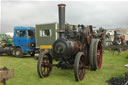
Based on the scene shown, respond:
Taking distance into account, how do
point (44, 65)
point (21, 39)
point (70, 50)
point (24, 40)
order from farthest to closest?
point (21, 39) → point (24, 40) → point (44, 65) → point (70, 50)

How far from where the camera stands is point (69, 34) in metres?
5.68

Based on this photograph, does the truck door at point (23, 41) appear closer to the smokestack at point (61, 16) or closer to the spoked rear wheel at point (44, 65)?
the spoked rear wheel at point (44, 65)

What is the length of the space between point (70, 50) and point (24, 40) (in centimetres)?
695

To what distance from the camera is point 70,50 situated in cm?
512

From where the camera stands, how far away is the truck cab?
444 inches

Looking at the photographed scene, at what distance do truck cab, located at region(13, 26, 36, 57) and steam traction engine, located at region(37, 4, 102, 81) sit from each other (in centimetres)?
581

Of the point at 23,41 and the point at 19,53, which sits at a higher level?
the point at 23,41

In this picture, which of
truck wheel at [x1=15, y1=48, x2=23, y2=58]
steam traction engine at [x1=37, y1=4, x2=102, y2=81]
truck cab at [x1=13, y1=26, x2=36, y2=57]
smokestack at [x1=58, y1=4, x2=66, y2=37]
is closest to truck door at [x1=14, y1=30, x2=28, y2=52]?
truck cab at [x1=13, y1=26, x2=36, y2=57]

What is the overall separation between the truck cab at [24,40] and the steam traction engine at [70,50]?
5812 millimetres

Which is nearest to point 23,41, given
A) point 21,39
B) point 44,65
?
point 21,39

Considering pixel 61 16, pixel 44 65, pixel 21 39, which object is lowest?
pixel 44 65

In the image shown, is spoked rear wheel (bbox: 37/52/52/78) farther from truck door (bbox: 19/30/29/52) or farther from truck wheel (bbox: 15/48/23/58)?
truck wheel (bbox: 15/48/23/58)

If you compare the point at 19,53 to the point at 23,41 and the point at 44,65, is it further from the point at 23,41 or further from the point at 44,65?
the point at 44,65

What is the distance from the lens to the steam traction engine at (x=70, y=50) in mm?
5125
